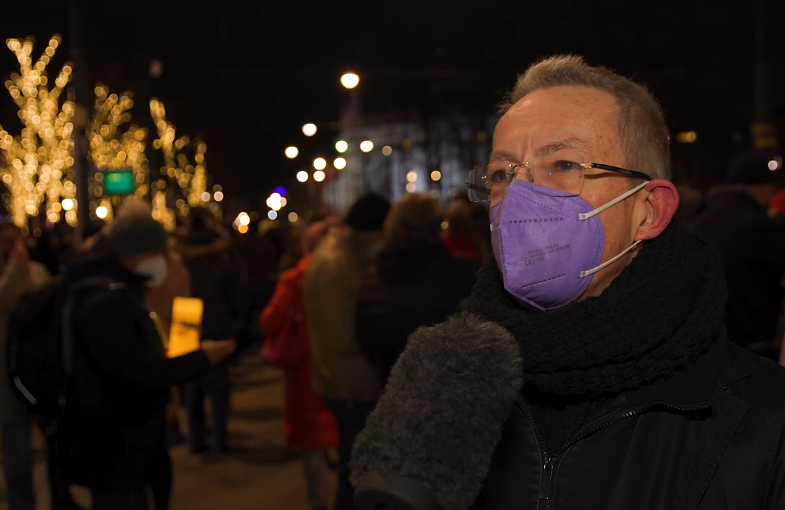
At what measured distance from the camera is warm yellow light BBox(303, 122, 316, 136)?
1452 cm

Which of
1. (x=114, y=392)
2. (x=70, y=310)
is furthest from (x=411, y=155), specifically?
(x=114, y=392)

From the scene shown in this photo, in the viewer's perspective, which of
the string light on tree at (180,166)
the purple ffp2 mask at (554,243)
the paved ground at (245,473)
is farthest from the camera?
the string light on tree at (180,166)

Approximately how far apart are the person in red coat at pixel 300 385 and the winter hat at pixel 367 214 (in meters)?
1.20

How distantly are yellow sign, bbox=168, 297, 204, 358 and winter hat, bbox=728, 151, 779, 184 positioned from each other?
3657 millimetres

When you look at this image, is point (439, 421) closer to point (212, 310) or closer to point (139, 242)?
point (139, 242)

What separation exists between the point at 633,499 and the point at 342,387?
4.47 meters

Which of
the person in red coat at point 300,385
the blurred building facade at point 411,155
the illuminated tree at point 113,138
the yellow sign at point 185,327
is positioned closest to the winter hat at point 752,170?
the person in red coat at point 300,385

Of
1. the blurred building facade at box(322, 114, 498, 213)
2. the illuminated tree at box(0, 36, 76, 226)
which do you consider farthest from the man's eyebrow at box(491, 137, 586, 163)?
the illuminated tree at box(0, 36, 76, 226)

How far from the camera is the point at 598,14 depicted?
15086mm

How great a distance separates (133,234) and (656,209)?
3783mm

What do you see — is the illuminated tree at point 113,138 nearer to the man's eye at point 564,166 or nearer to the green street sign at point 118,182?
the green street sign at point 118,182

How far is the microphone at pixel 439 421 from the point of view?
1578 mm

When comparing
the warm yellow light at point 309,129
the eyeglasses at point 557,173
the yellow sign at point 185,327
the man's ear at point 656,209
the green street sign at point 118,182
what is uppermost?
the warm yellow light at point 309,129

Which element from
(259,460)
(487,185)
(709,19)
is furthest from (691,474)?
(709,19)
